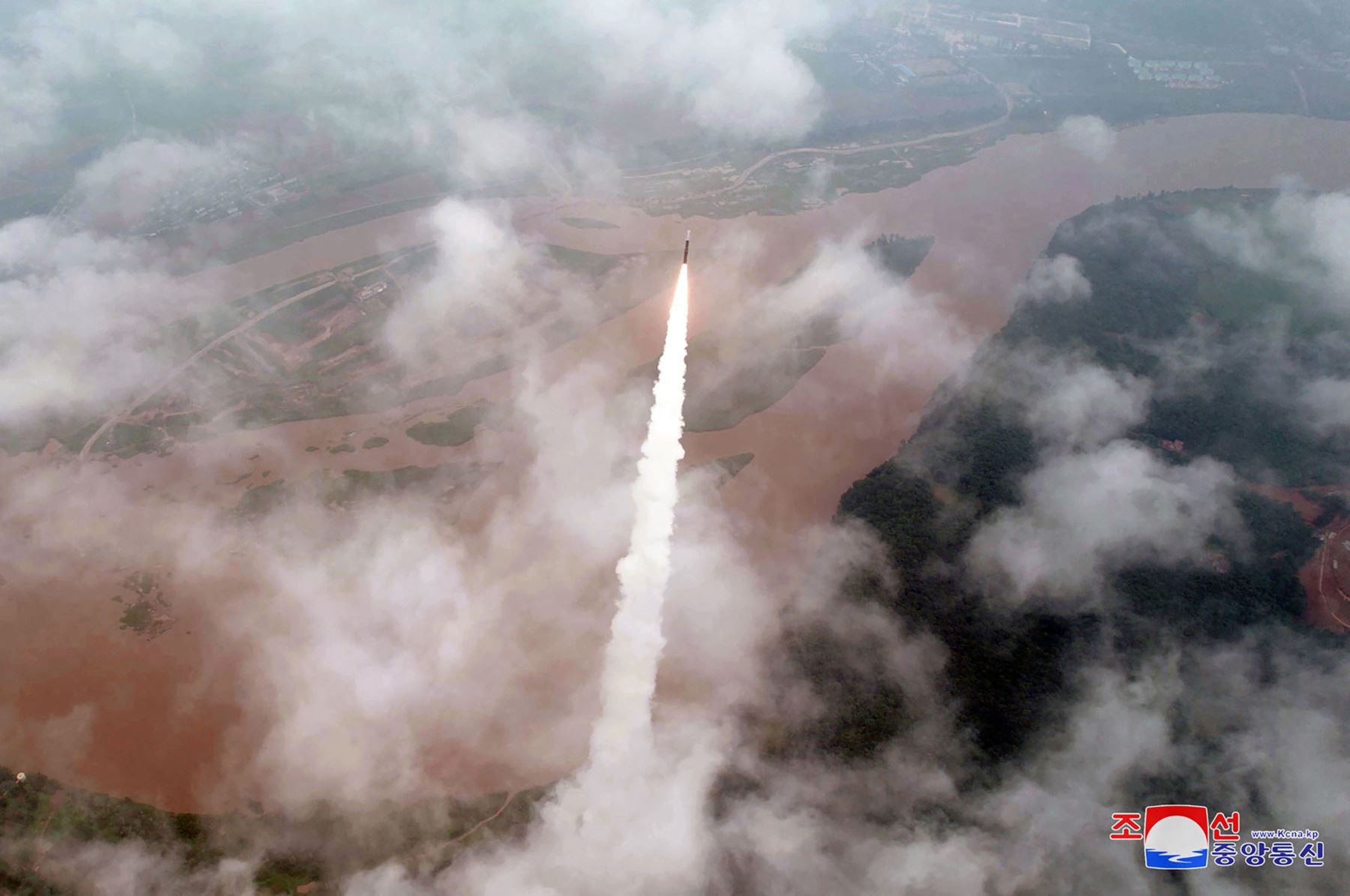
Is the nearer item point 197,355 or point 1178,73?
point 197,355

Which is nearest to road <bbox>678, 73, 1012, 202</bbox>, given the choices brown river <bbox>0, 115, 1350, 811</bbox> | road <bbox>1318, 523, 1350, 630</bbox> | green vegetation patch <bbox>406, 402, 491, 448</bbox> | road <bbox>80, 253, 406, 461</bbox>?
brown river <bbox>0, 115, 1350, 811</bbox>

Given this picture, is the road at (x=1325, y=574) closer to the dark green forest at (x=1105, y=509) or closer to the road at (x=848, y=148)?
the dark green forest at (x=1105, y=509)

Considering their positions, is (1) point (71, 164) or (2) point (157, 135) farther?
(2) point (157, 135)

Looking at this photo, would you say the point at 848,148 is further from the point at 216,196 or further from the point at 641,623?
the point at 641,623

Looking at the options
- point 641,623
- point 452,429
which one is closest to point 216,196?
point 452,429

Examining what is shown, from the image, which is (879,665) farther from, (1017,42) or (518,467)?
(1017,42)

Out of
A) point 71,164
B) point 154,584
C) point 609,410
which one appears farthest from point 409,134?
point 154,584
